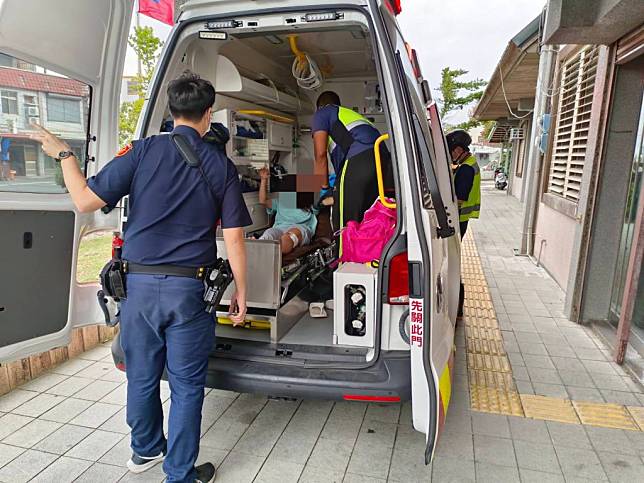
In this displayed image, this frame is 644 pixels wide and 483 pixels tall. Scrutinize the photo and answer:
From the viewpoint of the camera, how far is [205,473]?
91.1 inches

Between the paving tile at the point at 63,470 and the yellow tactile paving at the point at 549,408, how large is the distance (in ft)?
8.52

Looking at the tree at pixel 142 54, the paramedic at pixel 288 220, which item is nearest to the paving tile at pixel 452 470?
the paramedic at pixel 288 220

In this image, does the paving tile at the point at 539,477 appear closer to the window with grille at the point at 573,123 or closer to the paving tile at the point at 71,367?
the paving tile at the point at 71,367

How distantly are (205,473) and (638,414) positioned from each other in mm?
2687

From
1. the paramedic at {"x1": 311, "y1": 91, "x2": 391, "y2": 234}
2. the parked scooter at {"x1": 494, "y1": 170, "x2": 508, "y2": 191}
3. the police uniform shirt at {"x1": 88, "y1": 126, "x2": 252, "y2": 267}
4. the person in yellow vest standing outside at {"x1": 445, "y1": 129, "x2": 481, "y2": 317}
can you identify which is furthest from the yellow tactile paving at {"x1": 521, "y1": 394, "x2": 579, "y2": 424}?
the parked scooter at {"x1": 494, "y1": 170, "x2": 508, "y2": 191}

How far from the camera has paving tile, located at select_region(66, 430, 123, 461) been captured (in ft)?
8.23

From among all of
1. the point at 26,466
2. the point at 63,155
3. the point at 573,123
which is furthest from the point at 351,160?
the point at 573,123

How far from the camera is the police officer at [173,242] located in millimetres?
2068

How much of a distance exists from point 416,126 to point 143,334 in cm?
160

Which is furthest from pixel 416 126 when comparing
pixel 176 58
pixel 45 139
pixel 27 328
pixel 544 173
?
pixel 544 173

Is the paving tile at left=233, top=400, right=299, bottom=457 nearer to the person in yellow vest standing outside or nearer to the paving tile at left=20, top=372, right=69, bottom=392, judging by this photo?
the paving tile at left=20, top=372, right=69, bottom=392

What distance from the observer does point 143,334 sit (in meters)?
2.17

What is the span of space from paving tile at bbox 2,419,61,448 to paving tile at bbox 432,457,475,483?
7.09 feet

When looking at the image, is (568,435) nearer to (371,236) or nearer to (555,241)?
(371,236)
